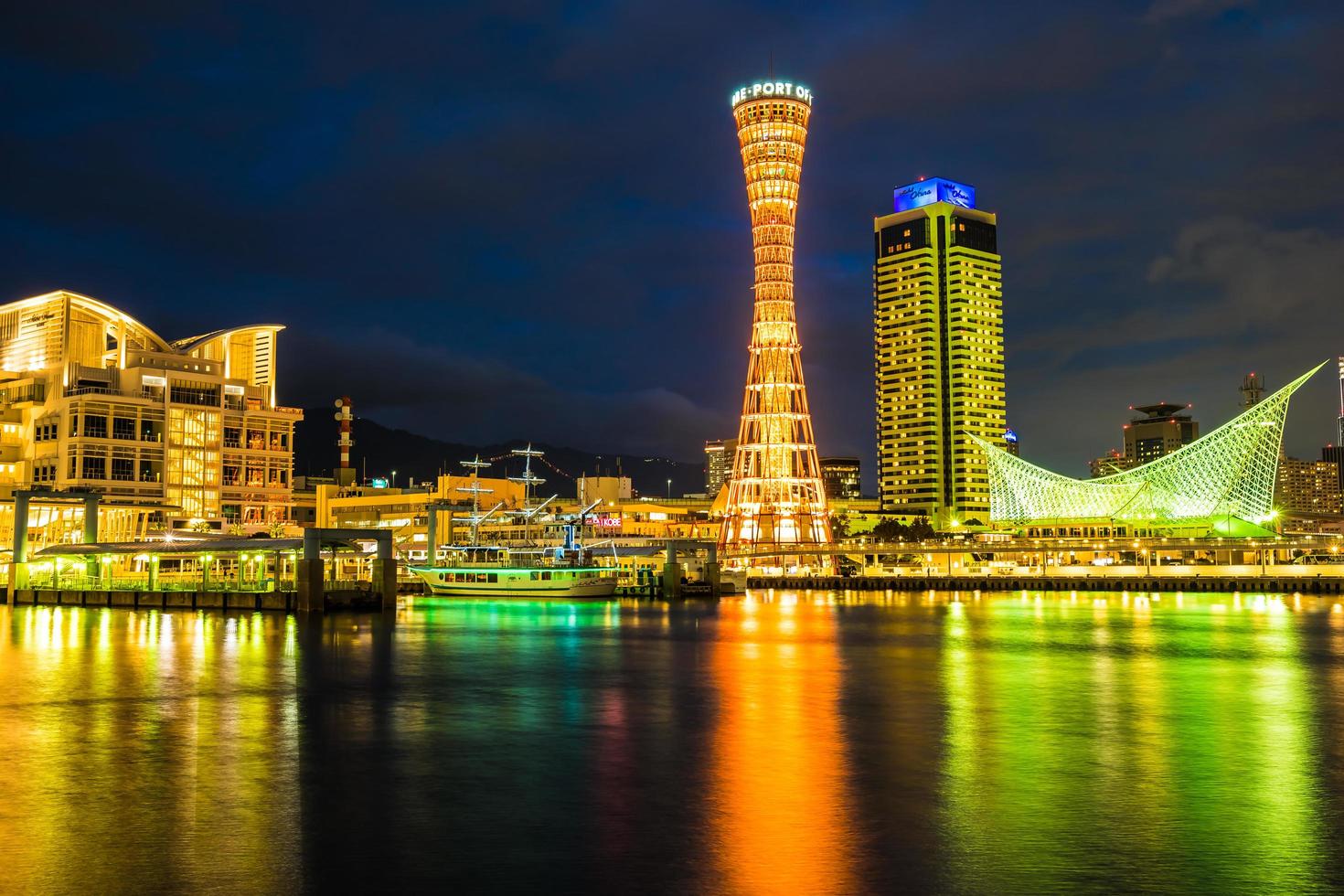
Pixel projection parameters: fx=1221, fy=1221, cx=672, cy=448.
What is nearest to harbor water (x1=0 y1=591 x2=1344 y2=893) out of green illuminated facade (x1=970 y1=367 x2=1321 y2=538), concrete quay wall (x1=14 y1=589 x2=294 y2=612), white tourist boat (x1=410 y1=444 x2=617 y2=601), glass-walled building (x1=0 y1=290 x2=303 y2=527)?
concrete quay wall (x1=14 y1=589 x2=294 y2=612)

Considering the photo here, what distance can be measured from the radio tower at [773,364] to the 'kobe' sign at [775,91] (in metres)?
0.10

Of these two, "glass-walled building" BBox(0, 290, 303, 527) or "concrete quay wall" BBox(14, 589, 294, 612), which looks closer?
"concrete quay wall" BBox(14, 589, 294, 612)

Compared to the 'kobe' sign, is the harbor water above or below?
below

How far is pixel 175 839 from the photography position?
15812mm

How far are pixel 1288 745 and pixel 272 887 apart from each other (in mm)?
19300

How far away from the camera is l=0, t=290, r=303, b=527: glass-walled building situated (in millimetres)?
105562

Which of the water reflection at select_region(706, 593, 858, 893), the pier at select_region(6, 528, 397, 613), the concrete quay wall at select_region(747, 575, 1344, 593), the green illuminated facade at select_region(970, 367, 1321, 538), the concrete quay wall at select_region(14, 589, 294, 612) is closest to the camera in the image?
the water reflection at select_region(706, 593, 858, 893)

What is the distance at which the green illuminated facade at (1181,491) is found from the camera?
12181cm

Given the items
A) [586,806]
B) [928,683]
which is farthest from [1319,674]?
[586,806]

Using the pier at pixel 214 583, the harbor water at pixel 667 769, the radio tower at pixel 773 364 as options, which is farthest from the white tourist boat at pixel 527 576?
the harbor water at pixel 667 769

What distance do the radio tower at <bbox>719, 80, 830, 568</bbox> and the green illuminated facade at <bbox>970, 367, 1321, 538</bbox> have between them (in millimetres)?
38346

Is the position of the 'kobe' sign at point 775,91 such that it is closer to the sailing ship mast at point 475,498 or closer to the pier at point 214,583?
the sailing ship mast at point 475,498

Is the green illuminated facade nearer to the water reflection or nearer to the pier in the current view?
the pier

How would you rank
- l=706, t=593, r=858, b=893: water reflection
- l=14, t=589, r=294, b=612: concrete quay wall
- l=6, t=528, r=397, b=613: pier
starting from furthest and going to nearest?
l=14, t=589, r=294, b=612: concrete quay wall → l=6, t=528, r=397, b=613: pier → l=706, t=593, r=858, b=893: water reflection
